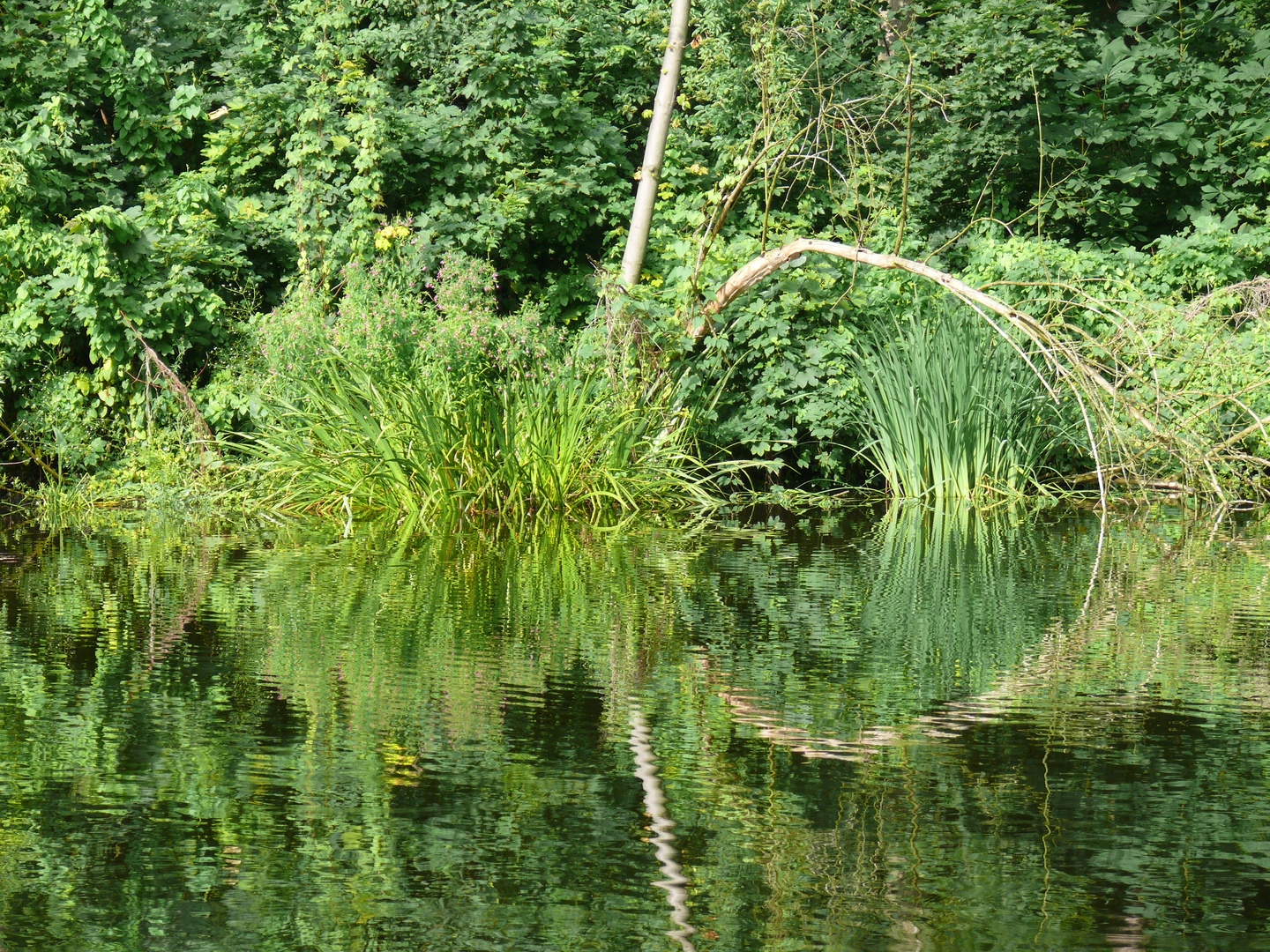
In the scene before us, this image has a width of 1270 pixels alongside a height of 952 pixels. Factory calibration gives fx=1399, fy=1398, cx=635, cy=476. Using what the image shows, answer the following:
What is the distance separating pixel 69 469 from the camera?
928 cm

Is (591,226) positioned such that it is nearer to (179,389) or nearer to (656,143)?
(656,143)

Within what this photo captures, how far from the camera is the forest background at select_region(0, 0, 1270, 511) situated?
8.55 metres

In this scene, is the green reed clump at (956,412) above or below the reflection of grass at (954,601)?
above

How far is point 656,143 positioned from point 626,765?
7.36 metres

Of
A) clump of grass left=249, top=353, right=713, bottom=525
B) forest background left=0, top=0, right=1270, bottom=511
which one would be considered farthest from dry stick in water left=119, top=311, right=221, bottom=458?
clump of grass left=249, top=353, right=713, bottom=525

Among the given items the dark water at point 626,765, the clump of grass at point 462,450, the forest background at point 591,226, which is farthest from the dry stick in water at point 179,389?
the dark water at point 626,765

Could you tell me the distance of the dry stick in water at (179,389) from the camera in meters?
9.01

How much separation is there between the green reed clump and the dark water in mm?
3565

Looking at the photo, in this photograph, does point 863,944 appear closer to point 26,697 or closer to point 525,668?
point 525,668

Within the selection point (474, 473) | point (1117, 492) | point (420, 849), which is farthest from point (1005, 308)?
point (420, 849)

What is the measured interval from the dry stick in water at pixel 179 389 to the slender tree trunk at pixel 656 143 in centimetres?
292

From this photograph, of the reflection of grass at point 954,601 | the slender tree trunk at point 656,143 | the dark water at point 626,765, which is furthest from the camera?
the slender tree trunk at point 656,143

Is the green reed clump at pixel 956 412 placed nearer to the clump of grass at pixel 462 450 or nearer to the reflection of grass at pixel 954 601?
the reflection of grass at pixel 954 601

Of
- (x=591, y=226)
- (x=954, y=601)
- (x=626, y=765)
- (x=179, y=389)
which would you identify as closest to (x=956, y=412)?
(x=954, y=601)
